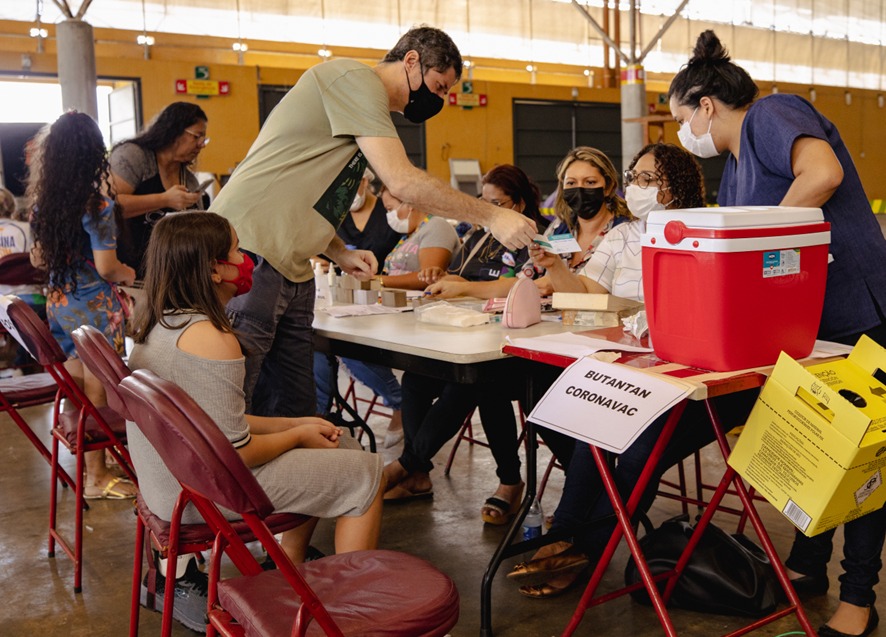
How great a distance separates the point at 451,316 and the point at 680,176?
97 cm

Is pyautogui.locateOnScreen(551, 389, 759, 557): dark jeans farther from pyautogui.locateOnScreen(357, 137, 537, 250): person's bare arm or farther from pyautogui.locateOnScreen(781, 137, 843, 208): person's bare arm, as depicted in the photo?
pyautogui.locateOnScreen(357, 137, 537, 250): person's bare arm

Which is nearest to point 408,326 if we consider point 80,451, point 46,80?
point 80,451

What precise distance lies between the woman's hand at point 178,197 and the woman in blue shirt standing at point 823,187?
92.2 inches

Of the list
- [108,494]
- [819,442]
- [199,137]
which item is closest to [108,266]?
[199,137]

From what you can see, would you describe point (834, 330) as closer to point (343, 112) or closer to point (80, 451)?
point (343, 112)

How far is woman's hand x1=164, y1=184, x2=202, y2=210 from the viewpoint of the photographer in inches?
152

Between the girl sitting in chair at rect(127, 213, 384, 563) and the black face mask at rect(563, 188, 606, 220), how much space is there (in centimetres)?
170

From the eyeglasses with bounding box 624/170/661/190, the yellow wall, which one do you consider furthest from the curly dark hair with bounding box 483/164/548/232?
the yellow wall

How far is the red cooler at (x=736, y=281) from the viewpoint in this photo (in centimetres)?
179

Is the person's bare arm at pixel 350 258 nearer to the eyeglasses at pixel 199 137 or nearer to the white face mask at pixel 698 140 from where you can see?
the white face mask at pixel 698 140

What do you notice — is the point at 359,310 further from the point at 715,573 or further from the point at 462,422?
the point at 715,573

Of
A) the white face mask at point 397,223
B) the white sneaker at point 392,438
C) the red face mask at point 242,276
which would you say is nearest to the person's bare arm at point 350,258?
the red face mask at point 242,276

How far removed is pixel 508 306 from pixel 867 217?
999 millimetres

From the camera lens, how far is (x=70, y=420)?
9.77 feet
